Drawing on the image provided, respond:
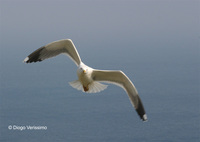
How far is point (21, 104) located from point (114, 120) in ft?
90.6

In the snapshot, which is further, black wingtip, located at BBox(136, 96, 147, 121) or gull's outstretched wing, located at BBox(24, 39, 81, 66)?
gull's outstretched wing, located at BBox(24, 39, 81, 66)

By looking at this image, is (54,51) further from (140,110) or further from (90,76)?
(140,110)

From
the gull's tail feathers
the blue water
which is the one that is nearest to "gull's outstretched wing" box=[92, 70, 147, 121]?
the gull's tail feathers

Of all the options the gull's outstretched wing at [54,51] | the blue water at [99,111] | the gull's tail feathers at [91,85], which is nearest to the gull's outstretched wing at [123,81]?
the gull's tail feathers at [91,85]

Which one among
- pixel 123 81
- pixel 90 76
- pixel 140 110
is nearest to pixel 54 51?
pixel 90 76

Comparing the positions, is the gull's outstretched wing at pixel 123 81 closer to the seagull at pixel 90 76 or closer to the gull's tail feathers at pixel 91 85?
the seagull at pixel 90 76

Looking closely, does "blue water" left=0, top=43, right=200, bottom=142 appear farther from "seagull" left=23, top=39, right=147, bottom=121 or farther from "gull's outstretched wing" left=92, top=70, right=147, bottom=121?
"gull's outstretched wing" left=92, top=70, right=147, bottom=121

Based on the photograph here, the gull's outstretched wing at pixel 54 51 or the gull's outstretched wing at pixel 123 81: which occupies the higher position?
the gull's outstretched wing at pixel 54 51

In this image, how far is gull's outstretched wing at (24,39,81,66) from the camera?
30.8ft

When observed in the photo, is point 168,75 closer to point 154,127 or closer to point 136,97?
point 154,127

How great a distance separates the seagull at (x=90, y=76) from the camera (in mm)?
8656

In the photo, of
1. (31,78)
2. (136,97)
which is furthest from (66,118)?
(136,97)

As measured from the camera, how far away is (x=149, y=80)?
128 m

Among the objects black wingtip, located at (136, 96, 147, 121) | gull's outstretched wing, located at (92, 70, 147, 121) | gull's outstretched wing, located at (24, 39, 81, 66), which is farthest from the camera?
gull's outstretched wing, located at (24, 39, 81, 66)
